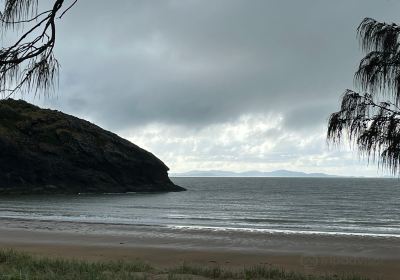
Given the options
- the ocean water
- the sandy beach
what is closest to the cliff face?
the ocean water

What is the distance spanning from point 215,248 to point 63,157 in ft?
274

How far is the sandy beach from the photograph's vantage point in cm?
1708

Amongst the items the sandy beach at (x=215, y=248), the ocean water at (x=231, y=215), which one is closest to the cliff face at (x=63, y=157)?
the ocean water at (x=231, y=215)

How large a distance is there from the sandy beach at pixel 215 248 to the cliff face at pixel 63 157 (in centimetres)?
6397

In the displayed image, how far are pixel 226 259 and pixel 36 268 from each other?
10333mm

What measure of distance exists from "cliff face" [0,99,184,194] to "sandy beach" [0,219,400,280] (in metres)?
64.0

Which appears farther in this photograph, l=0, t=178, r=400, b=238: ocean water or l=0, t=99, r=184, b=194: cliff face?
l=0, t=99, r=184, b=194: cliff face

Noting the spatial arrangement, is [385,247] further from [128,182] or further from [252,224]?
[128,182]

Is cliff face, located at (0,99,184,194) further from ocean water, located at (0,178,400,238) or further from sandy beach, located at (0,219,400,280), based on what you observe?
sandy beach, located at (0,219,400,280)

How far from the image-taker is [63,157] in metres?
99.9

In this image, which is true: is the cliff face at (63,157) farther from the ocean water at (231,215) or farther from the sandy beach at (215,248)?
the sandy beach at (215,248)

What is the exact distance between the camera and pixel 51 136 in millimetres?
101562

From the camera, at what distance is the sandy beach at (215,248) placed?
17.1 m

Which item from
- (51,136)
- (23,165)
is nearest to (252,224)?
(23,165)
